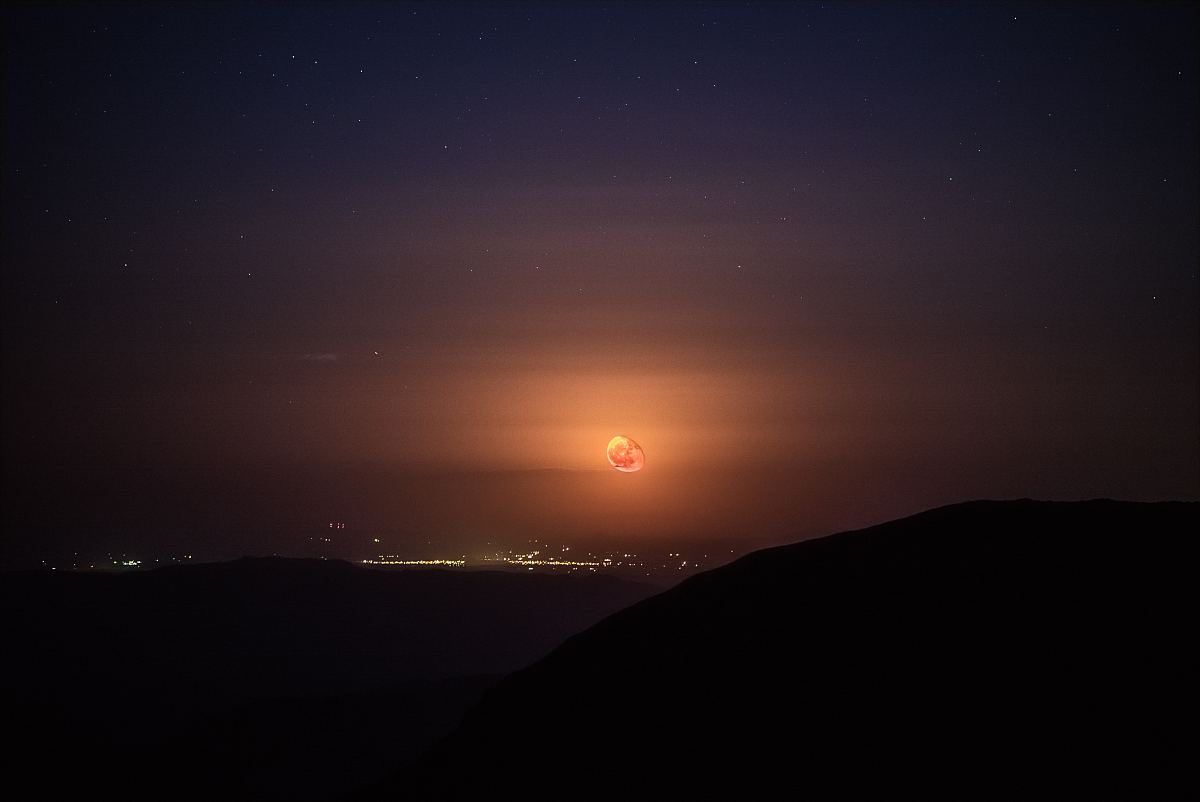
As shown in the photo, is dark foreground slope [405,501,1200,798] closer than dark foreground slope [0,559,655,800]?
Yes

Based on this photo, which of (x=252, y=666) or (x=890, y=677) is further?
(x=252, y=666)

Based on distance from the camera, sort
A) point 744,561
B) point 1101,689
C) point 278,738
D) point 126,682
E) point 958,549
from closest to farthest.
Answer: point 1101,689 → point 958,549 → point 744,561 → point 278,738 → point 126,682

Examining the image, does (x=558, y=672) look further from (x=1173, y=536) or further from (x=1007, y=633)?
(x=1173, y=536)

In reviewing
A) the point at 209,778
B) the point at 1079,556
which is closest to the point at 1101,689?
the point at 1079,556

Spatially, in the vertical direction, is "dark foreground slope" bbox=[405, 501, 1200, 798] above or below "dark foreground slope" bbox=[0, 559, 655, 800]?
below

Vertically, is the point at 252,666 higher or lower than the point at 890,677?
higher
